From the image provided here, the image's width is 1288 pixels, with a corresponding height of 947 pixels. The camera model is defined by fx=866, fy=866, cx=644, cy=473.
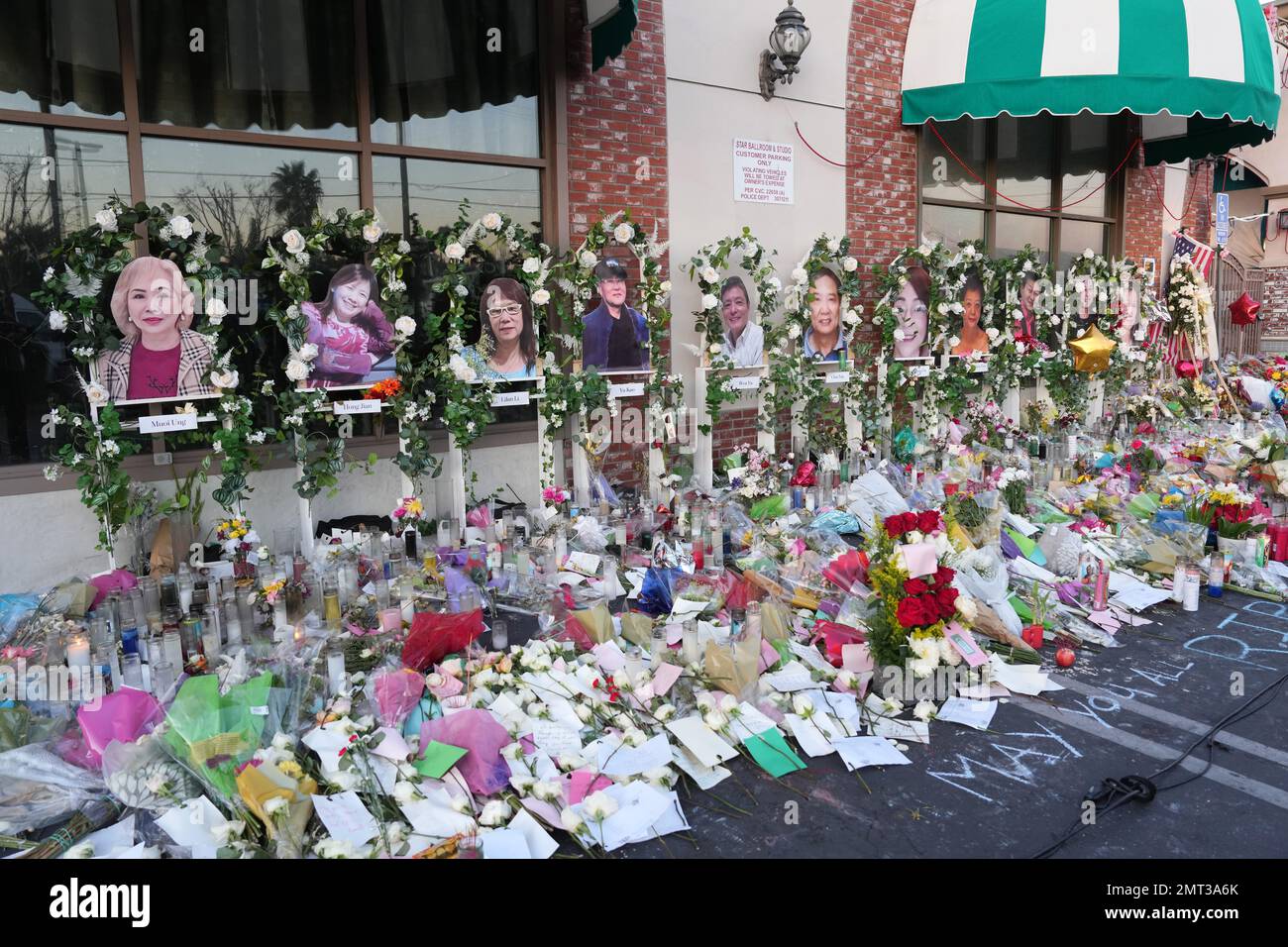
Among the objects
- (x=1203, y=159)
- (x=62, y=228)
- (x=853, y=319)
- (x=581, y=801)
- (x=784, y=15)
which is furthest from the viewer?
(x=1203, y=159)

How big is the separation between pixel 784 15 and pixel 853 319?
2.65 metres

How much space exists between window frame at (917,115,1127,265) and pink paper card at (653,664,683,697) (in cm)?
692

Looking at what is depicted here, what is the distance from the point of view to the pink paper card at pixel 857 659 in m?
4.02

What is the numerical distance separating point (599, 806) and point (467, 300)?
434 centimetres

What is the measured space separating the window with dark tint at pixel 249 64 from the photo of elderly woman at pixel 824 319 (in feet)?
13.8

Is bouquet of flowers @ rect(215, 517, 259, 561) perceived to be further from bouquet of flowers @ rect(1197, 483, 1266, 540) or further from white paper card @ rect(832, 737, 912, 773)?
bouquet of flowers @ rect(1197, 483, 1266, 540)

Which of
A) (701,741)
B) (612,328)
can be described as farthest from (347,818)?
(612,328)

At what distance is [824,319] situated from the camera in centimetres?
814

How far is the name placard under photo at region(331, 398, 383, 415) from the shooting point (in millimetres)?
5625

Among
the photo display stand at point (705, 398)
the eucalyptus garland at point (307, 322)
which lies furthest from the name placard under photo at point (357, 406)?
the photo display stand at point (705, 398)

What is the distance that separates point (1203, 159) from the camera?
40.7 feet
